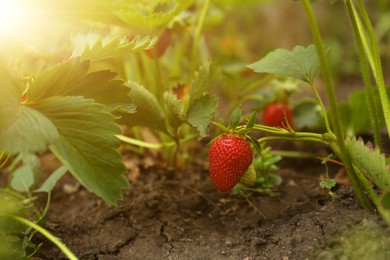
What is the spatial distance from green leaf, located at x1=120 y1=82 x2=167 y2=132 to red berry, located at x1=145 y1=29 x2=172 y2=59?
247 mm

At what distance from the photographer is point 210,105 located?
123 centimetres

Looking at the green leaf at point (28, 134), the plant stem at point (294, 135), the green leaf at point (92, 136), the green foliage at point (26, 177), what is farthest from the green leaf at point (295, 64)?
the green foliage at point (26, 177)

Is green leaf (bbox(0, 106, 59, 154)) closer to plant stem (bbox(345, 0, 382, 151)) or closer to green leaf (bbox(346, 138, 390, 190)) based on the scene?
green leaf (bbox(346, 138, 390, 190))

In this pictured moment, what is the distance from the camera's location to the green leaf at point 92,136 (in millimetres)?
1002

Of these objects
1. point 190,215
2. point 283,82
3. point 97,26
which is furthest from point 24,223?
point 283,82

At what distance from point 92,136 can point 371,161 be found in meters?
0.51

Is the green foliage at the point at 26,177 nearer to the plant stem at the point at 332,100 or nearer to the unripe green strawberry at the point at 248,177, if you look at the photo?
the unripe green strawberry at the point at 248,177

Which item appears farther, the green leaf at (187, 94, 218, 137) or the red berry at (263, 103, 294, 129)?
the red berry at (263, 103, 294, 129)

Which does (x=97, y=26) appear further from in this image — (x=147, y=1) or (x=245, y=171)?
(x=245, y=171)

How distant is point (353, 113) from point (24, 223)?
928mm

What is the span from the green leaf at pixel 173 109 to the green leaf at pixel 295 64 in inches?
7.3

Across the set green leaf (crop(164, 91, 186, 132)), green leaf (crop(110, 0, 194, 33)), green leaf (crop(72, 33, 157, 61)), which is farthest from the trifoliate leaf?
green leaf (crop(110, 0, 194, 33))

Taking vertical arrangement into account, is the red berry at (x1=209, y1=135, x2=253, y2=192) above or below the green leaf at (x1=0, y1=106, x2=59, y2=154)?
below

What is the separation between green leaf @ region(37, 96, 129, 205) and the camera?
1.00 meters
